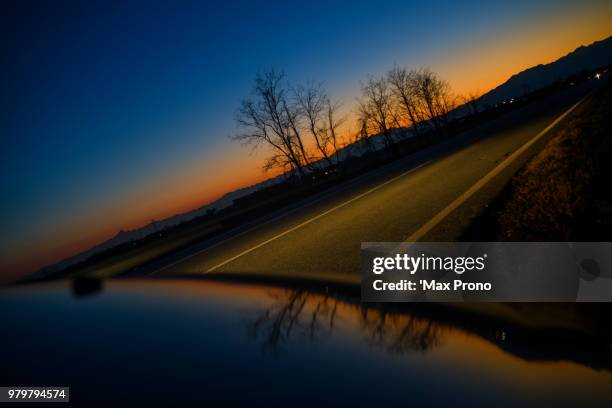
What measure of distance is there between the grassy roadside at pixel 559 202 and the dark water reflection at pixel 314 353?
1.99m

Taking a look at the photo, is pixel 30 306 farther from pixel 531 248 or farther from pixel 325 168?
pixel 325 168

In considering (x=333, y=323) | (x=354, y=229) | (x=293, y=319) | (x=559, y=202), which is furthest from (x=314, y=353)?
(x=354, y=229)

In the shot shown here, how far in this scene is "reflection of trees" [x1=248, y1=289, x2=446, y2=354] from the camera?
6.17 feet

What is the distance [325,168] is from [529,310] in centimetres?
3443

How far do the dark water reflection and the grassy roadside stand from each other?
1.99 metres

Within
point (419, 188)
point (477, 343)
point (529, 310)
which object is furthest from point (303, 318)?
point (419, 188)

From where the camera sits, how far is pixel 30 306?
127 inches

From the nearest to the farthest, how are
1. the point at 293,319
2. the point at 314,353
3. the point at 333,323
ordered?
1. the point at 314,353
2. the point at 333,323
3. the point at 293,319

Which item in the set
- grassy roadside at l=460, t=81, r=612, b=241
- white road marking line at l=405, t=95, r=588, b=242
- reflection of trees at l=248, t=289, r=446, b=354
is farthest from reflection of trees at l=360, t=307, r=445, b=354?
white road marking line at l=405, t=95, r=588, b=242

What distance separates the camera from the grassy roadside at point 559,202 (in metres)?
4.29

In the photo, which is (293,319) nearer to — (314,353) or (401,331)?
(314,353)

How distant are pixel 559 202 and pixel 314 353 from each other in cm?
500

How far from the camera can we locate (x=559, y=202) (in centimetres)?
518

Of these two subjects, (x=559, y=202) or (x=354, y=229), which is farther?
(x=354, y=229)
